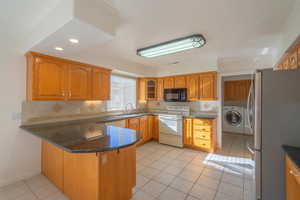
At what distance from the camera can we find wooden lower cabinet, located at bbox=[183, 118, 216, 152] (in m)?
3.29

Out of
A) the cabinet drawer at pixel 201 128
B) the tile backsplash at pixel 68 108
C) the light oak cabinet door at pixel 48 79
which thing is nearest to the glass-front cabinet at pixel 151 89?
the tile backsplash at pixel 68 108

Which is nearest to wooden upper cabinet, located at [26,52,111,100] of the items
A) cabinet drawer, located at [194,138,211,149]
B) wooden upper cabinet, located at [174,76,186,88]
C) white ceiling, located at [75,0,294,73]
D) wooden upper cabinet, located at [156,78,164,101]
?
white ceiling, located at [75,0,294,73]

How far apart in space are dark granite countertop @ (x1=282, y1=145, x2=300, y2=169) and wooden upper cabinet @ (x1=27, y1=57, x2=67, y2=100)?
318cm

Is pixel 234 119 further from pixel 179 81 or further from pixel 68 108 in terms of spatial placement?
pixel 68 108

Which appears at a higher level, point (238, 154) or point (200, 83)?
point (200, 83)

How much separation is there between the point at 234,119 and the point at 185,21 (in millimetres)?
4657

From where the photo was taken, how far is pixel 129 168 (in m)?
1.67

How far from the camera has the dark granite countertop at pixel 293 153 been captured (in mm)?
1049

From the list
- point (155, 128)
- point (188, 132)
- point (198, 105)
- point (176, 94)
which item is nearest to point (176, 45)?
point (176, 94)

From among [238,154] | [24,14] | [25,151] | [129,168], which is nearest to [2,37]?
[24,14]

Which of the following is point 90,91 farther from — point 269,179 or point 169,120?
point 269,179

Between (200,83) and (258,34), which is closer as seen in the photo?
(258,34)

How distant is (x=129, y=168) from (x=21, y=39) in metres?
2.76

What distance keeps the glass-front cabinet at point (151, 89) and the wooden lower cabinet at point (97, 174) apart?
9.53 ft
